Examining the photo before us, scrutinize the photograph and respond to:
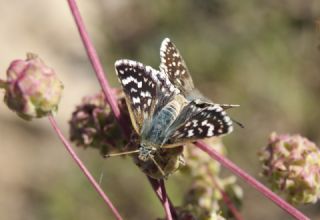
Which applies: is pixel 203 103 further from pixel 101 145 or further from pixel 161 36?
pixel 161 36

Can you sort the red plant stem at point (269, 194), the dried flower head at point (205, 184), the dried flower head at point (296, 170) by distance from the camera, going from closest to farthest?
the red plant stem at point (269, 194) < the dried flower head at point (296, 170) < the dried flower head at point (205, 184)

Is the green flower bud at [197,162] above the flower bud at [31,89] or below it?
below

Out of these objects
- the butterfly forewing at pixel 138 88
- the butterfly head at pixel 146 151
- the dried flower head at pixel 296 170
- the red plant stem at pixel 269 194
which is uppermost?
the butterfly forewing at pixel 138 88

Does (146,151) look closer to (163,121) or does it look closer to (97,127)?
(163,121)

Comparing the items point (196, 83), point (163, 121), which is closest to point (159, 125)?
point (163, 121)

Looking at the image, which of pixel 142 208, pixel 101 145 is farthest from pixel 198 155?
pixel 142 208

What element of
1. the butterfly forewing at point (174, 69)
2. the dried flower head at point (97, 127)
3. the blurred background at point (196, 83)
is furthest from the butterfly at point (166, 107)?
the blurred background at point (196, 83)

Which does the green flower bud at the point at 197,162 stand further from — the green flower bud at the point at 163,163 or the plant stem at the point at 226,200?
the green flower bud at the point at 163,163
